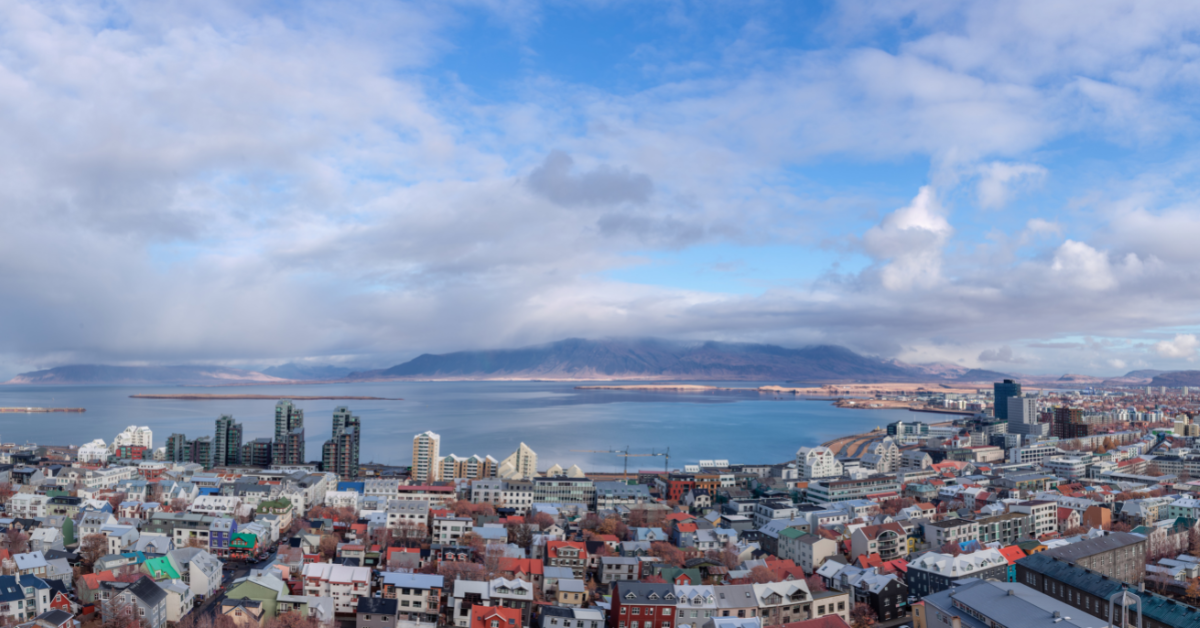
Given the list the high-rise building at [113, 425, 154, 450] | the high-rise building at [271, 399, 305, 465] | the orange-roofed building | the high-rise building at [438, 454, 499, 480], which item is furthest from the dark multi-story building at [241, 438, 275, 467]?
the orange-roofed building

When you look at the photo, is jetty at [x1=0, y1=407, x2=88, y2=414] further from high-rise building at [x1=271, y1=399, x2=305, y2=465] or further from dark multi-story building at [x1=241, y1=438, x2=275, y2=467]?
high-rise building at [x1=271, y1=399, x2=305, y2=465]

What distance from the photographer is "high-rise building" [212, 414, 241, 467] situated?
2422 cm

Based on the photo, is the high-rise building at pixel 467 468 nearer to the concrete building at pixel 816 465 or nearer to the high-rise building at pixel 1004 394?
the concrete building at pixel 816 465

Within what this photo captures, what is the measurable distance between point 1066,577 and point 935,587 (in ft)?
5.24

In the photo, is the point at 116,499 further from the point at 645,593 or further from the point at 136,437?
the point at 136,437

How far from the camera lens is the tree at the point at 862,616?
29.4 ft

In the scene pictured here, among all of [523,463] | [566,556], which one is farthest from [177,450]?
[566,556]

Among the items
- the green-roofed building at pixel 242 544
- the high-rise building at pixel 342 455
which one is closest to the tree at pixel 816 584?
the green-roofed building at pixel 242 544

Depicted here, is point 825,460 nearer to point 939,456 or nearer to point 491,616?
point 939,456

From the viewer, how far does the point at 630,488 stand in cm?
1684

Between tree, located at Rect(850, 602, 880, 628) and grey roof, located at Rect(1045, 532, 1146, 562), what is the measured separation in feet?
9.30

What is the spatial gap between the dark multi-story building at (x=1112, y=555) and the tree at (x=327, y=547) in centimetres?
1058

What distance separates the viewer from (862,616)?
29.9 feet

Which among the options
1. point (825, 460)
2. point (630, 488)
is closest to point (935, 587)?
point (630, 488)
